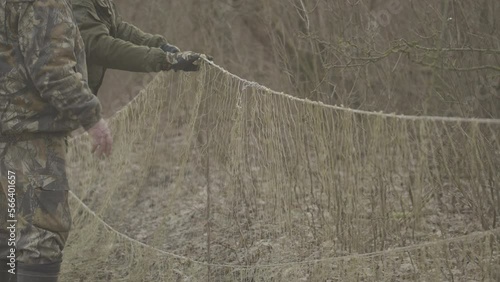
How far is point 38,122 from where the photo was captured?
12.4 ft

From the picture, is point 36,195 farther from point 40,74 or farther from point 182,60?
point 182,60

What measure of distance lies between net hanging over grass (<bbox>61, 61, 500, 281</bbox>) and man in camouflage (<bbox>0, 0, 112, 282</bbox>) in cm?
91

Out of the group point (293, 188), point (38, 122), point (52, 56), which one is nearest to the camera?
point (52, 56)

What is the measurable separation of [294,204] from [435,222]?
2.16 ft

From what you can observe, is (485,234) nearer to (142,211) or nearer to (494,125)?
(494,125)

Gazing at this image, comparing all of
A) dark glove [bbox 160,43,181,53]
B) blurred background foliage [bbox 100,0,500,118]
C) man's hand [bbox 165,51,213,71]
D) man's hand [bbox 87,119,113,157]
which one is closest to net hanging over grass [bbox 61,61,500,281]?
man's hand [bbox 165,51,213,71]

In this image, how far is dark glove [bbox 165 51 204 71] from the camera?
4855mm

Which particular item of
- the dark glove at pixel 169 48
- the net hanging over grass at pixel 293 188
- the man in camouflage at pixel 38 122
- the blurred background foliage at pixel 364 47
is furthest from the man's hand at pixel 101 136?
the blurred background foliage at pixel 364 47

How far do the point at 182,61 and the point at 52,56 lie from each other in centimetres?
126

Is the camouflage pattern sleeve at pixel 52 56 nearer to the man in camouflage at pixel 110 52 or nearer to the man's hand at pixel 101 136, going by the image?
the man's hand at pixel 101 136

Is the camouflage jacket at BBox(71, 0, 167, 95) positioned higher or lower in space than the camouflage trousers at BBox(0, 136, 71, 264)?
higher

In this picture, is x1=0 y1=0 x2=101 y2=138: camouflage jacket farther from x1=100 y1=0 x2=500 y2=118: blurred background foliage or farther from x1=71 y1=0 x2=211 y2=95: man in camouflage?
x1=100 y1=0 x2=500 y2=118: blurred background foliage

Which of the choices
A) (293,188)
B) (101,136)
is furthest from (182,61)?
(101,136)

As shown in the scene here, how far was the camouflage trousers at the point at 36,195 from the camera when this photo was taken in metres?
3.76
